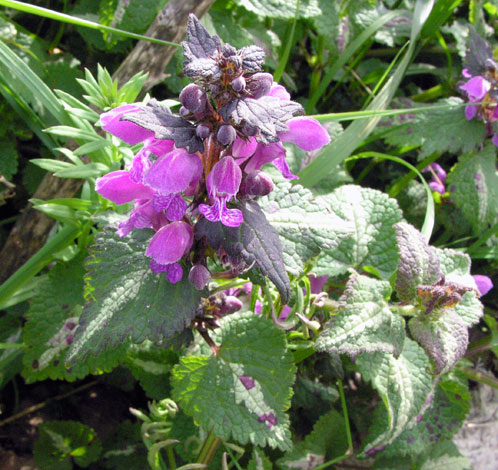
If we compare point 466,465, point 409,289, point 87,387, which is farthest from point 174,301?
point 466,465

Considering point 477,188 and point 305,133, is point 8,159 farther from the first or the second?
point 477,188

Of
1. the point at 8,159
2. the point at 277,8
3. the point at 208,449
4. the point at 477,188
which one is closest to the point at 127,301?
the point at 208,449

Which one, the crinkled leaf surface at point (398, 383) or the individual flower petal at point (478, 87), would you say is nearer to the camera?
the crinkled leaf surface at point (398, 383)

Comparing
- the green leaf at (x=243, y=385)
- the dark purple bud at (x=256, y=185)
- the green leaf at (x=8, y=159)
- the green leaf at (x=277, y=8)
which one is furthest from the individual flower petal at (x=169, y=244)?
the green leaf at (x=277, y=8)

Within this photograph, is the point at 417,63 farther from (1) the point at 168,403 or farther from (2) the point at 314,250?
(1) the point at 168,403

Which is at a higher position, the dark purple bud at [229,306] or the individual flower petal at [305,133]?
the individual flower petal at [305,133]

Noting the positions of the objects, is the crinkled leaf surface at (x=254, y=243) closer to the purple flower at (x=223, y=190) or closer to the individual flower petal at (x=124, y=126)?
the purple flower at (x=223, y=190)

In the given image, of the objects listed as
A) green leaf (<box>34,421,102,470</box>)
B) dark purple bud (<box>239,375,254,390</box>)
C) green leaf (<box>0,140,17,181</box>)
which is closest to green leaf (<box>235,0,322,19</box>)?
green leaf (<box>0,140,17,181</box>)

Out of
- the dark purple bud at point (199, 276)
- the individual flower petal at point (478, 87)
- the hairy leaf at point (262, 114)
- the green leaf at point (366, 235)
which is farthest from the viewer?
the individual flower petal at point (478, 87)
